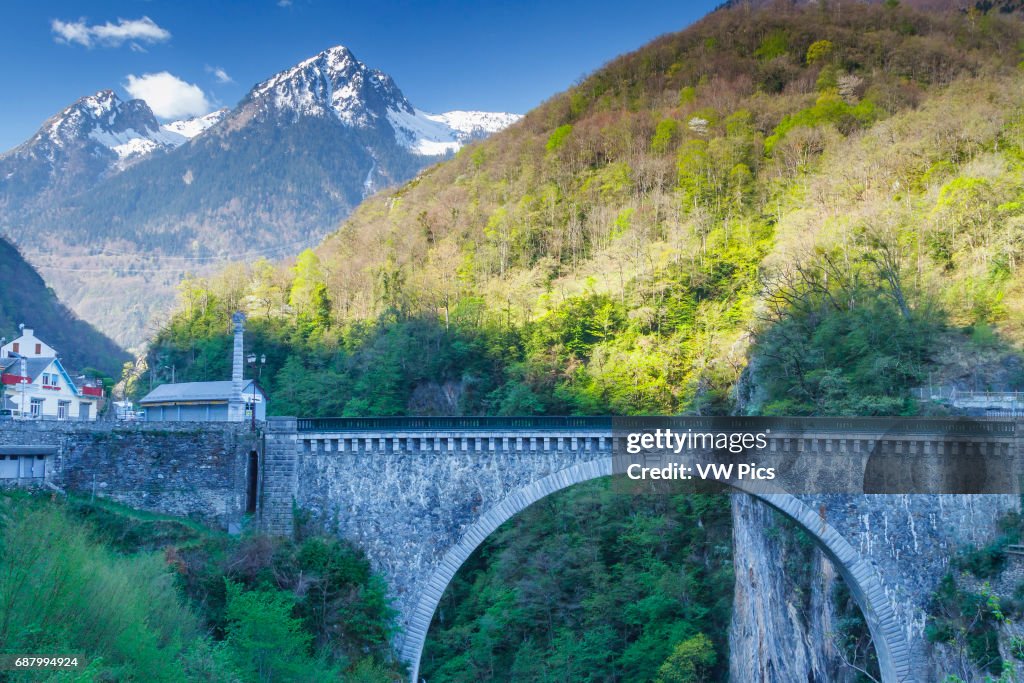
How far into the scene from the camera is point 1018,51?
53.1 metres

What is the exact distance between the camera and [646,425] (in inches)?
939

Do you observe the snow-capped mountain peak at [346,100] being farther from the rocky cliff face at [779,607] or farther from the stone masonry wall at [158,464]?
the stone masonry wall at [158,464]

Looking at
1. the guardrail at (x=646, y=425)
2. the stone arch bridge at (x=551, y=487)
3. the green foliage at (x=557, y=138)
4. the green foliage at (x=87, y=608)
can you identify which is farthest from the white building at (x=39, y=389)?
the green foliage at (x=557, y=138)

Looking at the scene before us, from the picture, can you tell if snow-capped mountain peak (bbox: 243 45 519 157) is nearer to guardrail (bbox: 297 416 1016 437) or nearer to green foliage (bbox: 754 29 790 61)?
green foliage (bbox: 754 29 790 61)

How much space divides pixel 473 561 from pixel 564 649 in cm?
789

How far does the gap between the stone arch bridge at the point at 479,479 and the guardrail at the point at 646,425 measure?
Result: 0.04 meters

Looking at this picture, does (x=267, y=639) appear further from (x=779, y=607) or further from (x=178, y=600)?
(x=779, y=607)

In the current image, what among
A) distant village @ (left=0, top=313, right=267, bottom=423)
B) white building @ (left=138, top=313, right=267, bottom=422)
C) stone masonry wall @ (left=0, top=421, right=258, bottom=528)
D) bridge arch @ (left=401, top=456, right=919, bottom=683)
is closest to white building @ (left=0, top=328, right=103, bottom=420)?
distant village @ (left=0, top=313, right=267, bottom=423)

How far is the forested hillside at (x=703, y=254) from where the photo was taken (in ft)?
112

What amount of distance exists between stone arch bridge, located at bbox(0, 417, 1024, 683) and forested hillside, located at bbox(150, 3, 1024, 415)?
16.8 feet

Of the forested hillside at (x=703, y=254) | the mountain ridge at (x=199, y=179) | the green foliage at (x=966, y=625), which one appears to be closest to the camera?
the green foliage at (x=966, y=625)

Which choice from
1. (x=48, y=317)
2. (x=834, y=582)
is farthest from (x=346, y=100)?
(x=834, y=582)

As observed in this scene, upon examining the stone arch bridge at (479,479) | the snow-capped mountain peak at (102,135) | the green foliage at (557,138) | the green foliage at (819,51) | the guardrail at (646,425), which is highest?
the snow-capped mountain peak at (102,135)

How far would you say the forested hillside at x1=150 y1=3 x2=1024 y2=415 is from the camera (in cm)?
3403
